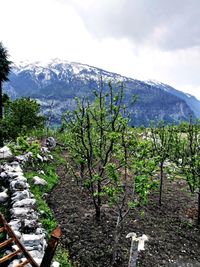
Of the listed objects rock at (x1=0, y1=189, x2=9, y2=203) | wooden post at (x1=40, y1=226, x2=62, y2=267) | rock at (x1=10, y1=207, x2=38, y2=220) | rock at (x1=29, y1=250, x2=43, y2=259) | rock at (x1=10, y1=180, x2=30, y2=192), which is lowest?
rock at (x1=29, y1=250, x2=43, y2=259)

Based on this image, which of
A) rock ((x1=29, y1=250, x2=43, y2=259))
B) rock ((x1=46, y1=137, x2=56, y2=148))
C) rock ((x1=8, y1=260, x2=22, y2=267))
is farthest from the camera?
rock ((x1=46, y1=137, x2=56, y2=148))

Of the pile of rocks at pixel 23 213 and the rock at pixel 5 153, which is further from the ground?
the rock at pixel 5 153

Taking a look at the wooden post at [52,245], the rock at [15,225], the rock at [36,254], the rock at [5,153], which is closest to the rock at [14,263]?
the rock at [36,254]

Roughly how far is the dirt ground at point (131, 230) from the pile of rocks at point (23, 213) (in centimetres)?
205

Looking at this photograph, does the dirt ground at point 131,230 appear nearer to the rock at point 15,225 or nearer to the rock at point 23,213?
the rock at point 23,213

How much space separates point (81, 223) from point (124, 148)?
522 centimetres

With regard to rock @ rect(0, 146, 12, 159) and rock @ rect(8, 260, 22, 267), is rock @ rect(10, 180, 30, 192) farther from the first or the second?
rock @ rect(0, 146, 12, 159)

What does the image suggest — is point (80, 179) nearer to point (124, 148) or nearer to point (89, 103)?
point (89, 103)

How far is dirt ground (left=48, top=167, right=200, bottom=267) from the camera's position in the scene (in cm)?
1559

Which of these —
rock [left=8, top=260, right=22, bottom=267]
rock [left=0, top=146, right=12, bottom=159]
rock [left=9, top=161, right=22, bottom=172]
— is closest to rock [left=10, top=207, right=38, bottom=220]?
rock [left=8, top=260, right=22, bottom=267]

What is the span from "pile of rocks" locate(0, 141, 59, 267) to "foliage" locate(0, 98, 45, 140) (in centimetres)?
1596

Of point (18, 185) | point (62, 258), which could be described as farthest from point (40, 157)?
point (62, 258)

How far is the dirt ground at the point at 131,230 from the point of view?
51.1 feet

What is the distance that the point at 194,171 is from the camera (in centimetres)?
2022
